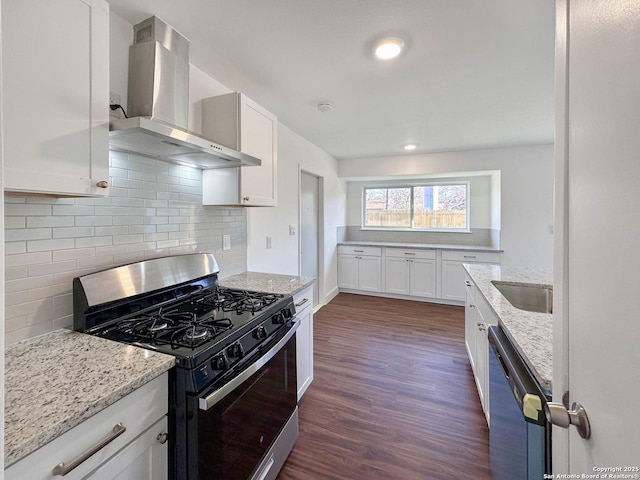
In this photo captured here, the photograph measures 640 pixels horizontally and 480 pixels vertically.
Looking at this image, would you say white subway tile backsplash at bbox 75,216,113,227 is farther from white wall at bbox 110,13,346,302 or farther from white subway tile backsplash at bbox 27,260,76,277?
white wall at bbox 110,13,346,302

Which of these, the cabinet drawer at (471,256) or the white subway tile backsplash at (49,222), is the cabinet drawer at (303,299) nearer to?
the white subway tile backsplash at (49,222)

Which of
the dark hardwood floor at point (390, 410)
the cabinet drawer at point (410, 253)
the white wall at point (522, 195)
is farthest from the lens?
the cabinet drawer at point (410, 253)

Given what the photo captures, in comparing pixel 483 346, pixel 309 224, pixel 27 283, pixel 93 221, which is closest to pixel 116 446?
pixel 27 283

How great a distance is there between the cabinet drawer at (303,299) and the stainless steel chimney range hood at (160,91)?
101cm

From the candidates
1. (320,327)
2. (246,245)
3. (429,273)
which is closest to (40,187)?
(246,245)

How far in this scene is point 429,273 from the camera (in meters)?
4.59

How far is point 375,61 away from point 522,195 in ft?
10.9

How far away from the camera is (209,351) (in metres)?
1.11

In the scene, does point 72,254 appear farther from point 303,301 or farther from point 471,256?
point 471,256

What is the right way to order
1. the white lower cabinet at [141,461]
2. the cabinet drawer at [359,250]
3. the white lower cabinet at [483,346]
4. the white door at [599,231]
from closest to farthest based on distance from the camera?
the white door at [599,231]
the white lower cabinet at [141,461]
the white lower cabinet at [483,346]
the cabinet drawer at [359,250]

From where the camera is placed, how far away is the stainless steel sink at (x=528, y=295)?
6.90ft

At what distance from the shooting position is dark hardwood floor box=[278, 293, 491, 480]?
1625 mm

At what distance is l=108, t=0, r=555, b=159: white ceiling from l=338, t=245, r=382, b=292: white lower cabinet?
234cm

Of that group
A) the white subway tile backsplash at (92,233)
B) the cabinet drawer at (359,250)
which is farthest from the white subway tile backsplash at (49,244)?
the cabinet drawer at (359,250)
